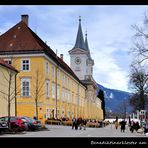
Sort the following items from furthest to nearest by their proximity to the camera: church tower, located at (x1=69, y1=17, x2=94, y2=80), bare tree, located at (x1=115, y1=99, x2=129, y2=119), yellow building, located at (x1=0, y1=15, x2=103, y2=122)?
yellow building, located at (x1=0, y1=15, x2=103, y2=122) → bare tree, located at (x1=115, y1=99, x2=129, y2=119) → church tower, located at (x1=69, y1=17, x2=94, y2=80)

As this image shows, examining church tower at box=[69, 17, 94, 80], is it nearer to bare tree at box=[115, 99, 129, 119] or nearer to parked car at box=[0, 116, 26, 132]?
bare tree at box=[115, 99, 129, 119]

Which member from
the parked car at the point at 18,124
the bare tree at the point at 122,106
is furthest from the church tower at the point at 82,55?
the parked car at the point at 18,124

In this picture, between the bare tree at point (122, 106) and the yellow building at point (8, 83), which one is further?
the yellow building at point (8, 83)

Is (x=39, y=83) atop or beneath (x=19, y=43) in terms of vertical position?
beneath

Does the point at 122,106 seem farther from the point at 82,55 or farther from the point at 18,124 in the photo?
the point at 82,55

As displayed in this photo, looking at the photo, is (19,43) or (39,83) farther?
(39,83)

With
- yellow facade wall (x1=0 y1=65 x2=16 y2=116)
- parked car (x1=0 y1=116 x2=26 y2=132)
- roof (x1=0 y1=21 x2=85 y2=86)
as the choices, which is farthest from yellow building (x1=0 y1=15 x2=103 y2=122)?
parked car (x1=0 y1=116 x2=26 y2=132)

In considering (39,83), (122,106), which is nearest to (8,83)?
(39,83)

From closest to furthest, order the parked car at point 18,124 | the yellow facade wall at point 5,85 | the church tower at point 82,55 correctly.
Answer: the church tower at point 82,55
the parked car at point 18,124
the yellow facade wall at point 5,85

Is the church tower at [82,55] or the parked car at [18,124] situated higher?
the church tower at [82,55]

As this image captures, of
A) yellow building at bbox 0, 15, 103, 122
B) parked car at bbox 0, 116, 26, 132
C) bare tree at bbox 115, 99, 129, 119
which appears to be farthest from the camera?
yellow building at bbox 0, 15, 103, 122

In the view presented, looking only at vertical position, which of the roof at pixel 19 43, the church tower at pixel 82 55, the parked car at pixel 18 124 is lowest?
the parked car at pixel 18 124

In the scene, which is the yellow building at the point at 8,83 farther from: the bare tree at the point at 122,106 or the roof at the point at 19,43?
the bare tree at the point at 122,106
